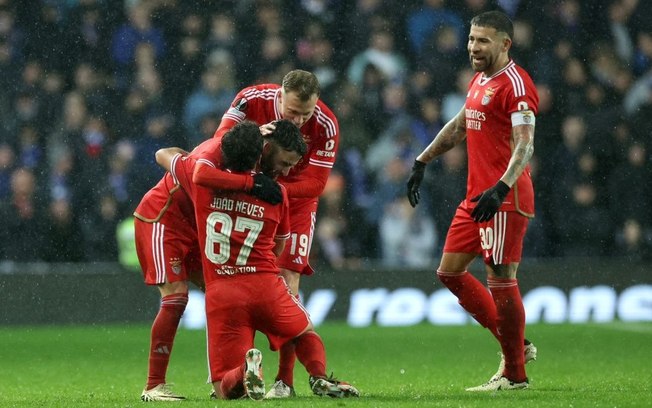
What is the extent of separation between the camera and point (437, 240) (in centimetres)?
1413

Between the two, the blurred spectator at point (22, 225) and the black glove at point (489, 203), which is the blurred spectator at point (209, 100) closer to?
the blurred spectator at point (22, 225)

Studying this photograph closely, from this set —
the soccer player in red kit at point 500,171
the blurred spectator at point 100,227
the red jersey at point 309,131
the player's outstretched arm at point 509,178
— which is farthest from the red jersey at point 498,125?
the blurred spectator at point 100,227

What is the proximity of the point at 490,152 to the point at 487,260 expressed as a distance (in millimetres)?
628

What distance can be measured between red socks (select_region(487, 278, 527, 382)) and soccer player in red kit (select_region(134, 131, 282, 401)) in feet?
4.97

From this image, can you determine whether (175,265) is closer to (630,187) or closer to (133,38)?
(630,187)

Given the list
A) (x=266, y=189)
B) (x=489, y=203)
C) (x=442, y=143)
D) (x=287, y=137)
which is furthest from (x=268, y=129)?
(x=442, y=143)

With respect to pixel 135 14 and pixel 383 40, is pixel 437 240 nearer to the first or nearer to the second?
pixel 383 40

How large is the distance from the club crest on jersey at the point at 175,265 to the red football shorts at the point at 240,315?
0.60 metres

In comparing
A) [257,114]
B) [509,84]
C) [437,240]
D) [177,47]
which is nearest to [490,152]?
[509,84]

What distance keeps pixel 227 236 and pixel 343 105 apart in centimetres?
749

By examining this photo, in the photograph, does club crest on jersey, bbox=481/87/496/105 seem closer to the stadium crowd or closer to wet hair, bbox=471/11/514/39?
wet hair, bbox=471/11/514/39

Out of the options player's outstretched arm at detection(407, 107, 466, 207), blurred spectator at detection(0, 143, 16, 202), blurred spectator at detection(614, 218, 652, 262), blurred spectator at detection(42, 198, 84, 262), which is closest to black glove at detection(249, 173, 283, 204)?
player's outstretched arm at detection(407, 107, 466, 207)

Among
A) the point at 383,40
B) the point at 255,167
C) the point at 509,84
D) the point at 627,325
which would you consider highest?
the point at 383,40

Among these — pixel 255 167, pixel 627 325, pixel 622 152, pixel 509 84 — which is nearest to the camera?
pixel 255 167
